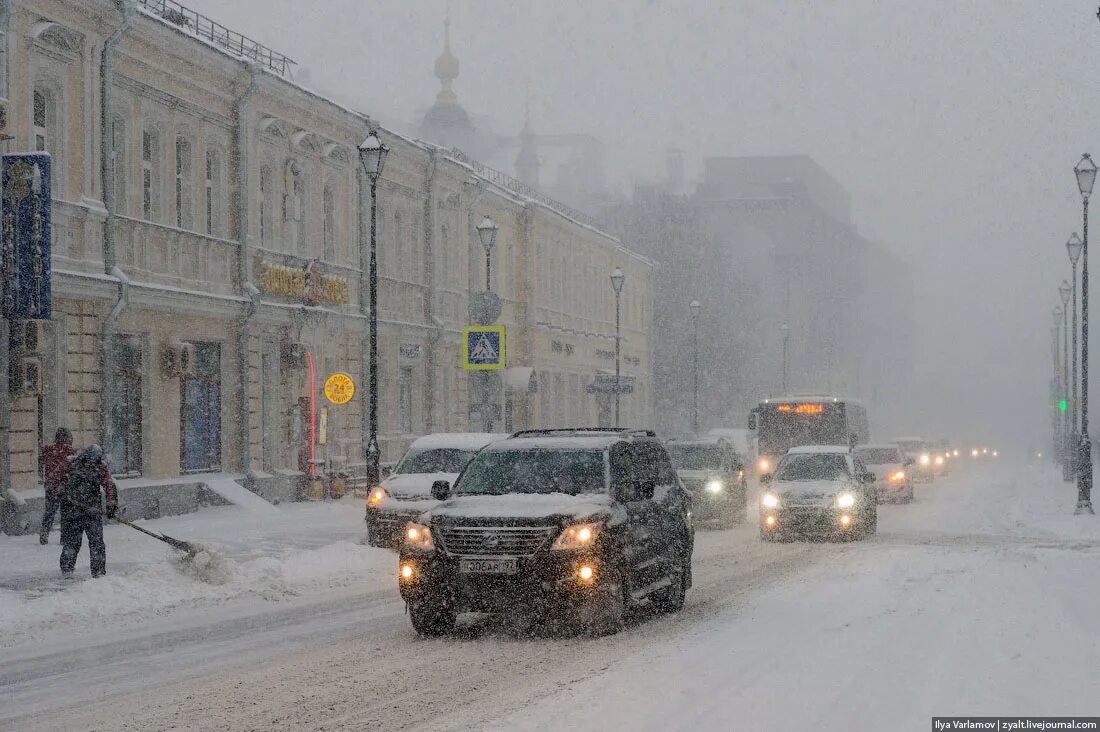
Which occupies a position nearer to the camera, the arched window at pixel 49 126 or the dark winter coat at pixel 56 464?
the dark winter coat at pixel 56 464

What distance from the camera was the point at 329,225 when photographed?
1483 inches

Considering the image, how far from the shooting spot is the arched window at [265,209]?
1319 inches

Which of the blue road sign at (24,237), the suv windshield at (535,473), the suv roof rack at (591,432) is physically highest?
the blue road sign at (24,237)

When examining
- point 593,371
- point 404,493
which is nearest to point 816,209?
point 593,371

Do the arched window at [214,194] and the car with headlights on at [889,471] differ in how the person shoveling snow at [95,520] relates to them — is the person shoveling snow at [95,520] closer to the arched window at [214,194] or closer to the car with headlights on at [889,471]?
the arched window at [214,194]

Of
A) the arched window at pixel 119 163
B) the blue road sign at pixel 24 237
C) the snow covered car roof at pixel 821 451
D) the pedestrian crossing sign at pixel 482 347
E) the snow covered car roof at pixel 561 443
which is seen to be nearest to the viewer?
the snow covered car roof at pixel 561 443

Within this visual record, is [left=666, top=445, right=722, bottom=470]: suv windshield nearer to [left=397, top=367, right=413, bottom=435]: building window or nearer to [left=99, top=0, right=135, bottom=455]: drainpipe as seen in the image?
[left=99, top=0, right=135, bottom=455]: drainpipe

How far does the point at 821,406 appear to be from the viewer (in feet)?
141

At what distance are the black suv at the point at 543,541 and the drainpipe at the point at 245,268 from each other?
18.7 metres

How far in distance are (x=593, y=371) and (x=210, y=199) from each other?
113ft

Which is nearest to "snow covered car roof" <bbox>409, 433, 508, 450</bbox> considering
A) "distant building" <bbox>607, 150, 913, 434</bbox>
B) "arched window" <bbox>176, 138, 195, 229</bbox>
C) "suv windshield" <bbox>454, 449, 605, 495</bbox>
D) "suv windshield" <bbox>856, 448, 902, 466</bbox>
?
"suv windshield" <bbox>454, 449, 605, 495</bbox>

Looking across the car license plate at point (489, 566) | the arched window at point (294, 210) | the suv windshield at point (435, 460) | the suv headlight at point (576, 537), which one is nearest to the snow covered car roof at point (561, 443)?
the suv headlight at point (576, 537)

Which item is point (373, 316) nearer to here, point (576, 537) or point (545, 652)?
point (576, 537)

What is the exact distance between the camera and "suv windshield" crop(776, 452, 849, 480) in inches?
1013
